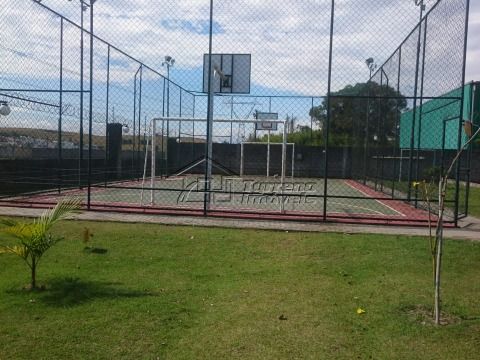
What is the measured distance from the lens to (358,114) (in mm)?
18016

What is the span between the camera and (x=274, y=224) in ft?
25.3

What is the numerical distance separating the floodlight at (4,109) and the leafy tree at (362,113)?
743 cm

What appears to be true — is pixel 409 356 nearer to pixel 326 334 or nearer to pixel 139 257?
pixel 326 334

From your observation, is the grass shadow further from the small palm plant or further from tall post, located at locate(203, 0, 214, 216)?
tall post, located at locate(203, 0, 214, 216)

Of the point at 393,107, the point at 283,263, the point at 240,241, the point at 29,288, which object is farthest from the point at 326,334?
the point at 393,107

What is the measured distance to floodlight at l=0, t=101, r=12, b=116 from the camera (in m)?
10.2

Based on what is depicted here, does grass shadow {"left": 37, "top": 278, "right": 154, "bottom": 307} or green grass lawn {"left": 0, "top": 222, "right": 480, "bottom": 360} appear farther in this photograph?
grass shadow {"left": 37, "top": 278, "right": 154, "bottom": 307}

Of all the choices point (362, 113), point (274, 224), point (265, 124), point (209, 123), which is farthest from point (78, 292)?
point (362, 113)

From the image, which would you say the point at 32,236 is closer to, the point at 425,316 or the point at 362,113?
the point at 425,316

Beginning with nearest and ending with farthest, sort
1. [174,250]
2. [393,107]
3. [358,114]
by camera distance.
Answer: [174,250], [393,107], [358,114]

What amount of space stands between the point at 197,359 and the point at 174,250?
306cm

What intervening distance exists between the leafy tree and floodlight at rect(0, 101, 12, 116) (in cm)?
743

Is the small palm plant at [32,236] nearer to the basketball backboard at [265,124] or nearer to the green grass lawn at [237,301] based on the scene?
the green grass lawn at [237,301]

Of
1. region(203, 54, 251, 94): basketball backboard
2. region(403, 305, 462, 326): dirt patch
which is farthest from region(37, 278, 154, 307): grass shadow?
A: region(203, 54, 251, 94): basketball backboard
